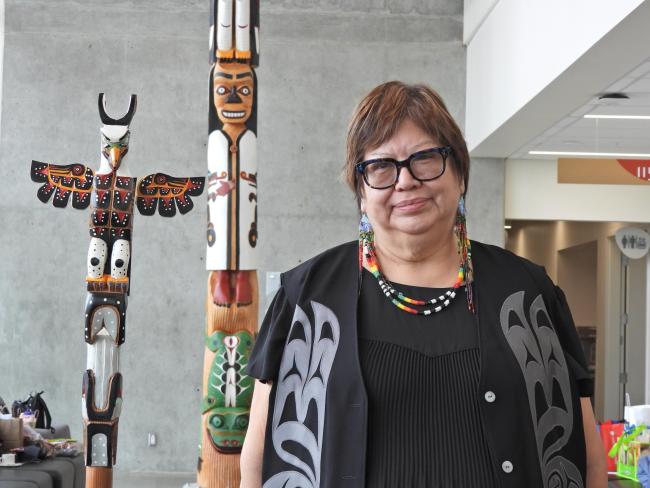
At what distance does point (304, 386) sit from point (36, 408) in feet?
17.5

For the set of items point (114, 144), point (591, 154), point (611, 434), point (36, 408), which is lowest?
point (36, 408)

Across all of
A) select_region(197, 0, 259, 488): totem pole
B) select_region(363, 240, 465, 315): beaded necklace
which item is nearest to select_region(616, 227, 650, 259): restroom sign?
select_region(197, 0, 259, 488): totem pole

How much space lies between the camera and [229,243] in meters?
4.80

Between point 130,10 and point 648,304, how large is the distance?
6.03 meters

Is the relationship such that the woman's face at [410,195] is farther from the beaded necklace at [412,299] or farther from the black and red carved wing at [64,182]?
the black and red carved wing at [64,182]

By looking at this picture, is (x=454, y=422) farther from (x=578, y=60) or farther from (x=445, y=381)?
(x=578, y=60)

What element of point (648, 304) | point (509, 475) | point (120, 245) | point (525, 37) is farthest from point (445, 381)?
point (648, 304)

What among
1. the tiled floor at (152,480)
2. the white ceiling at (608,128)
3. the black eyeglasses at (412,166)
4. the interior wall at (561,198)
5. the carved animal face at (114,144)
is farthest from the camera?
the interior wall at (561,198)

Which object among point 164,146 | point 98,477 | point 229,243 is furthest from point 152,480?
point 229,243

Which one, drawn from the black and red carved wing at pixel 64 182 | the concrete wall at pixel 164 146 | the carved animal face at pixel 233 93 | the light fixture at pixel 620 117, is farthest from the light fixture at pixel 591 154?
the black and red carved wing at pixel 64 182

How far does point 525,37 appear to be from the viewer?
623 cm

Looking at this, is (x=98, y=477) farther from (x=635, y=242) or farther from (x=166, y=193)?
(x=635, y=242)

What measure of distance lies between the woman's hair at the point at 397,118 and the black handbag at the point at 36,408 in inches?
199

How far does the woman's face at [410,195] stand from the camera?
1.50 meters
